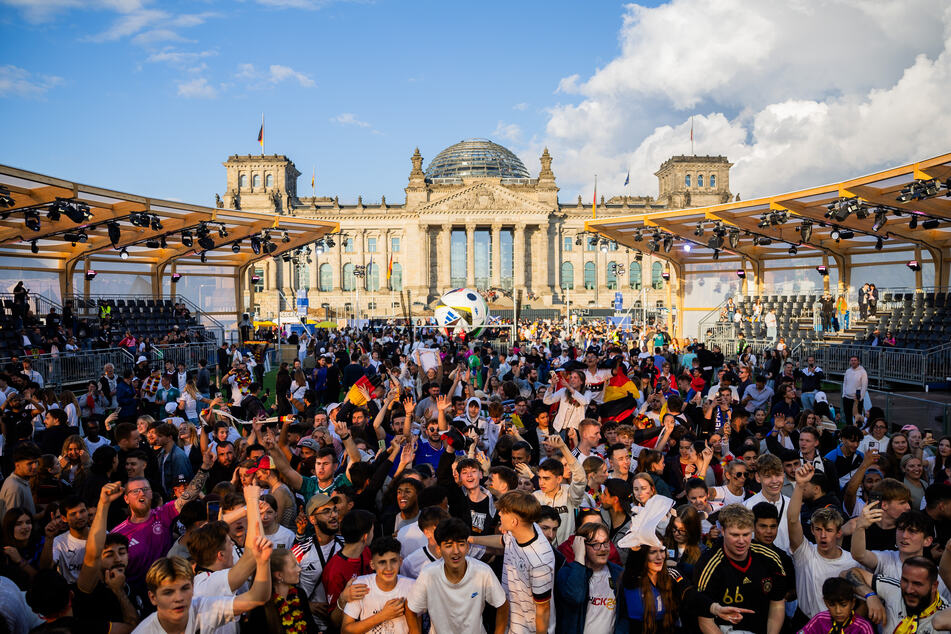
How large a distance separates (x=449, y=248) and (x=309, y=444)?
7007 centimetres

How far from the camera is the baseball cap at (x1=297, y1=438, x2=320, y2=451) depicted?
6957mm

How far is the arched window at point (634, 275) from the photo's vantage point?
80500 millimetres

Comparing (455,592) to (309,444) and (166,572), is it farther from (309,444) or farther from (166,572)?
(309,444)

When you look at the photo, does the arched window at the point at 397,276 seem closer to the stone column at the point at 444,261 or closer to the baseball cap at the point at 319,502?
the stone column at the point at 444,261

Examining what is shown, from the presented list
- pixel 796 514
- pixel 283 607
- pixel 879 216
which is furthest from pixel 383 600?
pixel 879 216

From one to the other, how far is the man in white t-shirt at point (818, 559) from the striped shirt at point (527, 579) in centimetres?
185

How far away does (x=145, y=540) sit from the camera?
4.95 m

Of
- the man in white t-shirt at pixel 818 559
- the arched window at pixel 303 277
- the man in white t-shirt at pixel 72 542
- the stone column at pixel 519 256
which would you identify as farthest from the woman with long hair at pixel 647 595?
the arched window at pixel 303 277

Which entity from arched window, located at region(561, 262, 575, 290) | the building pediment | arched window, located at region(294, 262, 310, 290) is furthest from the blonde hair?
arched window, located at region(561, 262, 575, 290)

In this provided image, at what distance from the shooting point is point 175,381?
44.7 ft

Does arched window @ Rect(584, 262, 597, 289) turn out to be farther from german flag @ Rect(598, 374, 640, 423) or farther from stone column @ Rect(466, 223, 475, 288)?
german flag @ Rect(598, 374, 640, 423)

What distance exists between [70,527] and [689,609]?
4.64 metres

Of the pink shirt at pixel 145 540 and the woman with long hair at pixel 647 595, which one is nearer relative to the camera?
the woman with long hair at pixel 647 595

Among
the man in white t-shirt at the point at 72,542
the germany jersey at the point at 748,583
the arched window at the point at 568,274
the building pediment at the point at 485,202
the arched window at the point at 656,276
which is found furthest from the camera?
the arched window at the point at 656,276
